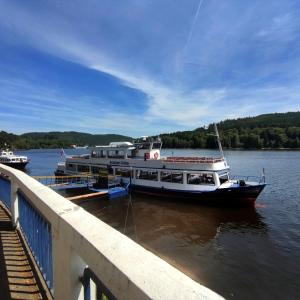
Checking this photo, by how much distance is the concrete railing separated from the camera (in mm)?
1617

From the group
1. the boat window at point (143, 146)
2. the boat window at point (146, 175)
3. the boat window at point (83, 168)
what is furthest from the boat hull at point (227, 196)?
the boat window at point (83, 168)

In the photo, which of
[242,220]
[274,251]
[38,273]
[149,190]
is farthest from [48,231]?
[149,190]

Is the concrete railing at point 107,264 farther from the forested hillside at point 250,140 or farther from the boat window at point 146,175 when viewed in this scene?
the forested hillside at point 250,140

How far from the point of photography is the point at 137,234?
18.3 m

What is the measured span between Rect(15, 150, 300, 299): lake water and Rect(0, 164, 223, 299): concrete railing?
405 inches

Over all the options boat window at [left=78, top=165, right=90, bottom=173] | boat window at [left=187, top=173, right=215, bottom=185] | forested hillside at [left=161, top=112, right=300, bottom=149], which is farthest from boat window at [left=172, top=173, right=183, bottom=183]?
forested hillside at [left=161, top=112, right=300, bottom=149]

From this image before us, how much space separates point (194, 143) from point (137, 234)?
143935mm

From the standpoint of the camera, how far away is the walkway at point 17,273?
3740 millimetres

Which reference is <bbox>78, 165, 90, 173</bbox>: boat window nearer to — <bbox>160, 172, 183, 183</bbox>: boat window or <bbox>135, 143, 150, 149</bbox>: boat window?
<bbox>135, 143, 150, 149</bbox>: boat window

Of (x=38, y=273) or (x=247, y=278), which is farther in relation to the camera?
(x=247, y=278)

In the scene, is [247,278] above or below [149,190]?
below

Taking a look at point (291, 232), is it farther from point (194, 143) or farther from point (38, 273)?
point (194, 143)

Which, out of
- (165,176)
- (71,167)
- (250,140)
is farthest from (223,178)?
(250,140)

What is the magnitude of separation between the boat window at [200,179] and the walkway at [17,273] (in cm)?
2078
